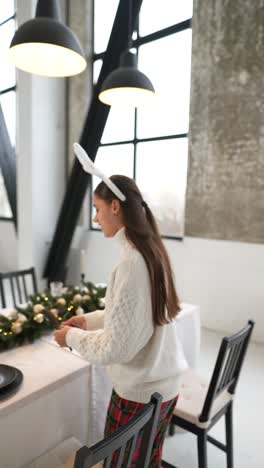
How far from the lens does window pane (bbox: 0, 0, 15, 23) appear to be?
5.88m

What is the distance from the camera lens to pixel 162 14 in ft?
14.3

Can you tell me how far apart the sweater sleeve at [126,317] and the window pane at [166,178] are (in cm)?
332

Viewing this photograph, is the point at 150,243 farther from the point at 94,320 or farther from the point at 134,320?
the point at 94,320

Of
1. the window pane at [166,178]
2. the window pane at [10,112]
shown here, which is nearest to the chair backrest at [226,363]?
the window pane at [166,178]

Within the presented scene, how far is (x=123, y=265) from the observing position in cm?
106

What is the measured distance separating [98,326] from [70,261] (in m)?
4.24

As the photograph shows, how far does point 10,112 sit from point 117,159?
261 cm

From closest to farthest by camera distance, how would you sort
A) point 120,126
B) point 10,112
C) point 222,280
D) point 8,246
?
point 222,280 < point 120,126 < point 10,112 < point 8,246

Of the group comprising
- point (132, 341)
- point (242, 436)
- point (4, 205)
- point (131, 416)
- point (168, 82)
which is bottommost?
point (242, 436)

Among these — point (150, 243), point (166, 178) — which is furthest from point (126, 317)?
point (166, 178)

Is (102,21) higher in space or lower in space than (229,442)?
higher

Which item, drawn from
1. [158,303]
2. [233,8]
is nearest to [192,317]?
[158,303]

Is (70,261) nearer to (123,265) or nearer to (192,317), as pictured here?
(192,317)

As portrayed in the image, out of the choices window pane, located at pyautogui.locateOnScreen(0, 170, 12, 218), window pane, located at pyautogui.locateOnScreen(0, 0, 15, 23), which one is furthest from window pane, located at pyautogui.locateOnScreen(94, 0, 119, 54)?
window pane, located at pyautogui.locateOnScreen(0, 170, 12, 218)
